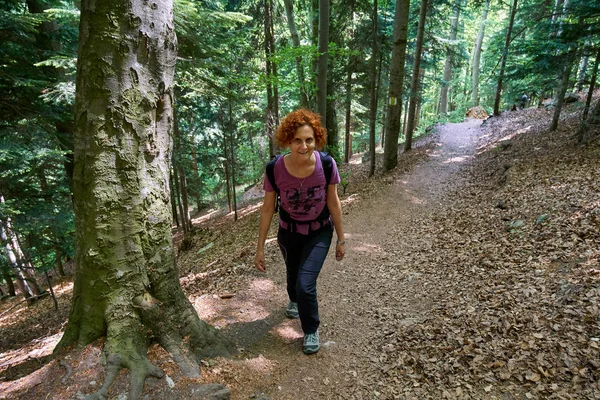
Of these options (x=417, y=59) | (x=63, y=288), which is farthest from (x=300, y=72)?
(x=63, y=288)

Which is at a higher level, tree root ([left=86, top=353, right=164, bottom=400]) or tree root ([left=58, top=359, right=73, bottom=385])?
tree root ([left=58, top=359, right=73, bottom=385])

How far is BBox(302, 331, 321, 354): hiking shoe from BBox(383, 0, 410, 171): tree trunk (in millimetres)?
10268

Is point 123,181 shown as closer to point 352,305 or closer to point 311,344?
point 311,344

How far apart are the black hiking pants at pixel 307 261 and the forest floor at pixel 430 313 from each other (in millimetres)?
539

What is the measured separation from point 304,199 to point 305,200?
0.05 feet

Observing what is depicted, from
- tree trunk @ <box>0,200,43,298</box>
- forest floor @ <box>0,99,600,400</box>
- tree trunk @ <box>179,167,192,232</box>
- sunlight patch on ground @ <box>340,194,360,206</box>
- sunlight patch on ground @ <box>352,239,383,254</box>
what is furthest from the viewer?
tree trunk @ <box>179,167,192,232</box>

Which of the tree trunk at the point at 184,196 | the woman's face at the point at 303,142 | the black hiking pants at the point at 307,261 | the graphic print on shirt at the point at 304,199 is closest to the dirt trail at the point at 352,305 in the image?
the black hiking pants at the point at 307,261

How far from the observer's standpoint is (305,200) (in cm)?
315

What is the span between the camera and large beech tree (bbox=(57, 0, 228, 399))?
7.66 feet

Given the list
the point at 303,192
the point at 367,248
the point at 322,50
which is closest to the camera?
the point at 303,192

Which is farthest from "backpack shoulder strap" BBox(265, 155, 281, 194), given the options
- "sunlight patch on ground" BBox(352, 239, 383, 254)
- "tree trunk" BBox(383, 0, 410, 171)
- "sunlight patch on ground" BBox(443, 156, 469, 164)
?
"sunlight patch on ground" BBox(443, 156, 469, 164)

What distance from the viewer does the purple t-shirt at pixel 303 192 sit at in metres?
3.11

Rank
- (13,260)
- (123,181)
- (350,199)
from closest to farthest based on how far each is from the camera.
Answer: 1. (123,181)
2. (13,260)
3. (350,199)

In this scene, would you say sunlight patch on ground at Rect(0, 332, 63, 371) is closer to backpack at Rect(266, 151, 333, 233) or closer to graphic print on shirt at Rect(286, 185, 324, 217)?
backpack at Rect(266, 151, 333, 233)
